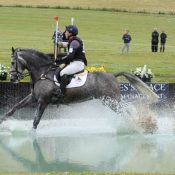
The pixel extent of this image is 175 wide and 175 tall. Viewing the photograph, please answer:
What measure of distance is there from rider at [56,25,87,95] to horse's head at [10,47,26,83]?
106cm

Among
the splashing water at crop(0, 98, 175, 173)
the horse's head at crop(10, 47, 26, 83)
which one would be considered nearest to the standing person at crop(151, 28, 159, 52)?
the splashing water at crop(0, 98, 175, 173)

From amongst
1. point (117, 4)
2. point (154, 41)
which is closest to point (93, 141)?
point (154, 41)

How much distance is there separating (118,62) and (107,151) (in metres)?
19.1

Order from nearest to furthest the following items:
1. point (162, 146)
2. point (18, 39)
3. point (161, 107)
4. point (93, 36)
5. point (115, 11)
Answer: point (162, 146) → point (161, 107) → point (18, 39) → point (93, 36) → point (115, 11)

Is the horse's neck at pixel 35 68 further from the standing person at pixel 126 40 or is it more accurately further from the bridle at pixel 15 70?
the standing person at pixel 126 40

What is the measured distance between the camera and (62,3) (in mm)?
88000

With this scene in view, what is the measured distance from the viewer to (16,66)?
17672 millimetres

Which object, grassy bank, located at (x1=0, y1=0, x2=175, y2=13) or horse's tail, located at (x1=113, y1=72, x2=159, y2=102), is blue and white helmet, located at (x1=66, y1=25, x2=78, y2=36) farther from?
grassy bank, located at (x1=0, y1=0, x2=175, y2=13)

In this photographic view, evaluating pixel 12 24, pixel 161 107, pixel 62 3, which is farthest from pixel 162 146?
pixel 62 3

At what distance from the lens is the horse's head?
1761cm

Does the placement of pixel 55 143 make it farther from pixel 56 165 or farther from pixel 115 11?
pixel 115 11

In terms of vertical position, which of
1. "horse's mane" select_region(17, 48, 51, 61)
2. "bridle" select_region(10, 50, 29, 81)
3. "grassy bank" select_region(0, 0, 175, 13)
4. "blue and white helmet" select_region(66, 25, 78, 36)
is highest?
"blue and white helmet" select_region(66, 25, 78, 36)

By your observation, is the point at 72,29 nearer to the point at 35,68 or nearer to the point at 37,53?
the point at 37,53

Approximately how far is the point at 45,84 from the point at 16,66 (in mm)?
985
